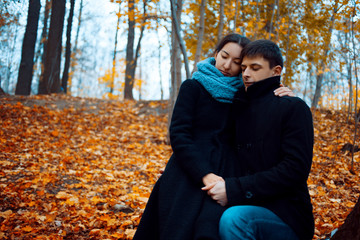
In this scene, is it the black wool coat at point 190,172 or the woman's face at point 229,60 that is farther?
the woman's face at point 229,60

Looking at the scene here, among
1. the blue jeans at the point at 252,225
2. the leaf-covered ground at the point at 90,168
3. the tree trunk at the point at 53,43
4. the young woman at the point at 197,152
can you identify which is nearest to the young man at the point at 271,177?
the blue jeans at the point at 252,225

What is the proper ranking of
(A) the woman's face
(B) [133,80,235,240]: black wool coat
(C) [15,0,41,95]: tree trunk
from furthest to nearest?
(C) [15,0,41,95]: tree trunk → (A) the woman's face → (B) [133,80,235,240]: black wool coat

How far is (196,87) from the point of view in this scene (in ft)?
6.31

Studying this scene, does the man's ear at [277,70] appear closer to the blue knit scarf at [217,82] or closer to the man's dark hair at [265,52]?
the man's dark hair at [265,52]

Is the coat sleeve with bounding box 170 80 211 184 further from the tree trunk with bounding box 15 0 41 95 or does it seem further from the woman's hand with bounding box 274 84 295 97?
the tree trunk with bounding box 15 0 41 95

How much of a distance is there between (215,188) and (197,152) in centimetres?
26

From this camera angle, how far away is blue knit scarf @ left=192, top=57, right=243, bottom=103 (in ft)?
6.17

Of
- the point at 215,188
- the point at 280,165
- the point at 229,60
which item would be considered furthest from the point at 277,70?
the point at 215,188

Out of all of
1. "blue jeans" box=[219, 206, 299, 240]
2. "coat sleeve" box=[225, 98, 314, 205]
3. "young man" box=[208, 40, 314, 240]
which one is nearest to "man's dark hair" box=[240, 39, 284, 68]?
"young man" box=[208, 40, 314, 240]

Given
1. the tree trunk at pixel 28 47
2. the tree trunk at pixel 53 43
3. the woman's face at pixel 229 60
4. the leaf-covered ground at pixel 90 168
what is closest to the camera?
the woman's face at pixel 229 60

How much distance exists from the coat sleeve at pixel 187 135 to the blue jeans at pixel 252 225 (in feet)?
0.99

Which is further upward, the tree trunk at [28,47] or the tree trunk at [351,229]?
the tree trunk at [28,47]

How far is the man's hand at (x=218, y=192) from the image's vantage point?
1.60 metres

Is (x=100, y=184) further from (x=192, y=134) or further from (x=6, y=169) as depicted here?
(x=192, y=134)
